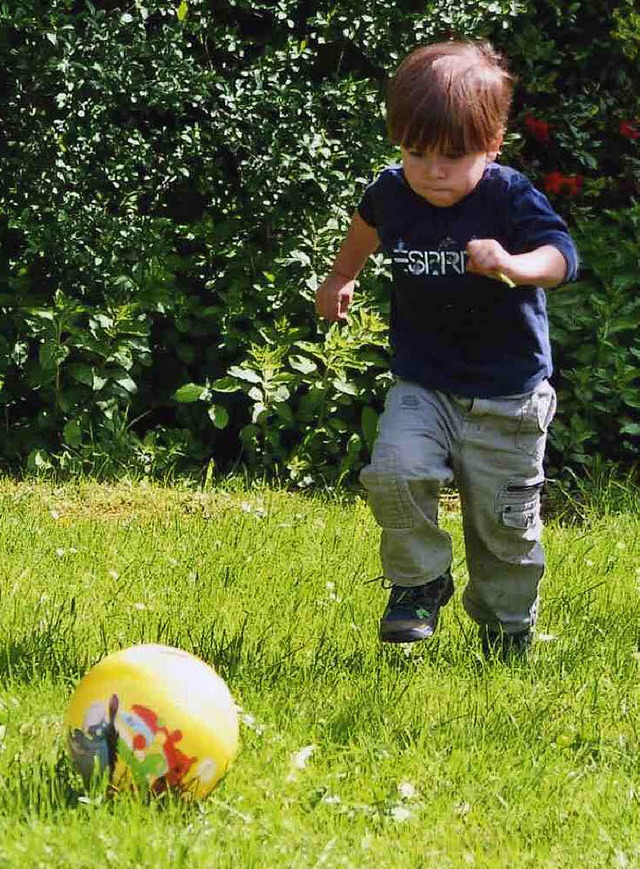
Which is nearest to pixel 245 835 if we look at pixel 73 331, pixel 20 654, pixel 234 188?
pixel 20 654

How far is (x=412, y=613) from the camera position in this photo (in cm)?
373

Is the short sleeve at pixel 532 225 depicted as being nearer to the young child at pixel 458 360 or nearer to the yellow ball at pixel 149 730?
the young child at pixel 458 360

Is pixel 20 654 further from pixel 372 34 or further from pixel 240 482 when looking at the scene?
pixel 372 34

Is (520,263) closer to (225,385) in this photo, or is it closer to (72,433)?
(225,385)

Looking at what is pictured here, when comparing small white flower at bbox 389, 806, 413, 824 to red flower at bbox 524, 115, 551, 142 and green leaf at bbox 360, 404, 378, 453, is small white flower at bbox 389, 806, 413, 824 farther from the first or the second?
red flower at bbox 524, 115, 551, 142

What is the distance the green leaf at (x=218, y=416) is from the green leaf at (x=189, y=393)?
80 mm

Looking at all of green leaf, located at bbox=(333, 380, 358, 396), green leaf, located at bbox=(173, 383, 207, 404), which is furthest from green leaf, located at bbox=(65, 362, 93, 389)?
green leaf, located at bbox=(333, 380, 358, 396)

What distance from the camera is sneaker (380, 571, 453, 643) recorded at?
12.1ft

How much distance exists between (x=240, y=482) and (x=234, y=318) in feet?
2.35

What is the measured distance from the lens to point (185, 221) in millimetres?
6340

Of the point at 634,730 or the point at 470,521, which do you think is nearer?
the point at 634,730

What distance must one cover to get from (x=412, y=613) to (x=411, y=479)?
37 centimetres

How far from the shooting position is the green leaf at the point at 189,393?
6.00m

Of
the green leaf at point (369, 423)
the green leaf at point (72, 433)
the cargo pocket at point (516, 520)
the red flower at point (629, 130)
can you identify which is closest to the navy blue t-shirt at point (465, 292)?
the cargo pocket at point (516, 520)
